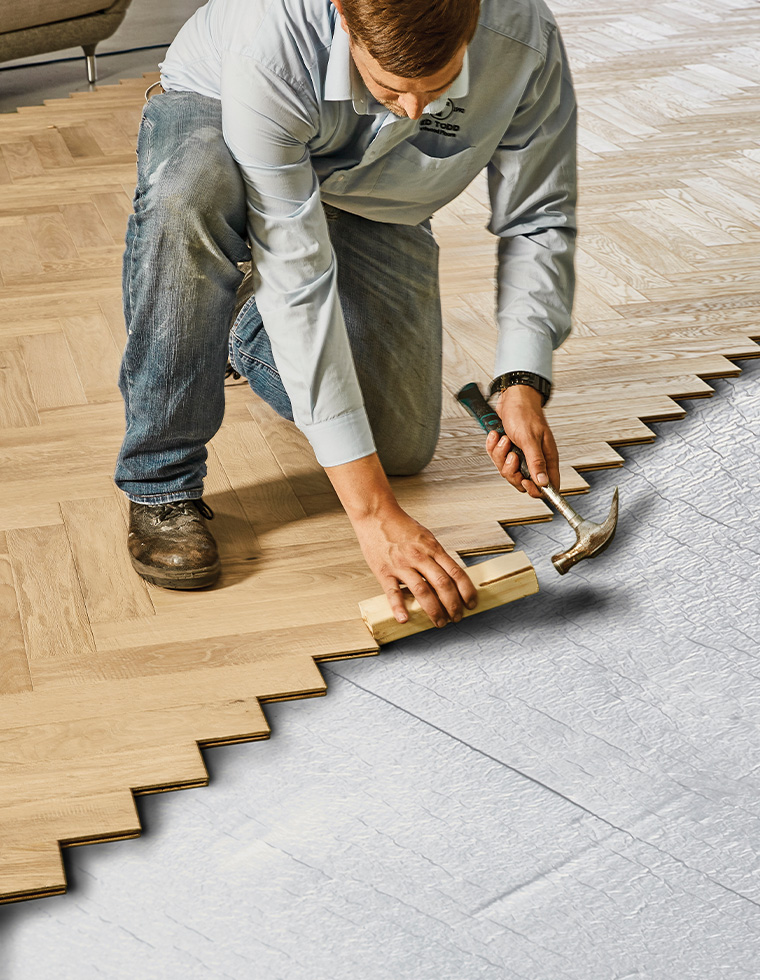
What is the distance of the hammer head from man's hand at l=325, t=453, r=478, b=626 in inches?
6.6

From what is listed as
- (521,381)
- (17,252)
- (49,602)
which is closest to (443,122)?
(521,381)

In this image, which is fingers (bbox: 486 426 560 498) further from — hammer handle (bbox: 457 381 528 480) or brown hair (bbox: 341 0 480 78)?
brown hair (bbox: 341 0 480 78)

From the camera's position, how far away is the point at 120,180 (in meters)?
3.00

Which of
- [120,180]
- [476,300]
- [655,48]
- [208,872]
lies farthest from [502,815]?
[655,48]

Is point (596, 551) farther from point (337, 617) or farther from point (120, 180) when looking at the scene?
point (120, 180)

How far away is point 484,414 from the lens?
1.58 m

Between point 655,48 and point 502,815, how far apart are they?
4.01 m

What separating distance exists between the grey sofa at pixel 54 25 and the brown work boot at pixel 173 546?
9.77 ft

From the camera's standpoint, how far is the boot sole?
1.50 m

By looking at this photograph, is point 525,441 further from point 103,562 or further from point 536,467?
point 103,562

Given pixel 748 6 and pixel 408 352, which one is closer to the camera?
pixel 408 352

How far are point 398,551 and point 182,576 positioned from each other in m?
0.35

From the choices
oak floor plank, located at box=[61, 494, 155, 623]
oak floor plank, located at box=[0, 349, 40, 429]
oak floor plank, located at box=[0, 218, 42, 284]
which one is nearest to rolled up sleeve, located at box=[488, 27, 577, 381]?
oak floor plank, located at box=[61, 494, 155, 623]

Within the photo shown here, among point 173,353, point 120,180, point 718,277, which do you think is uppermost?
point 173,353
